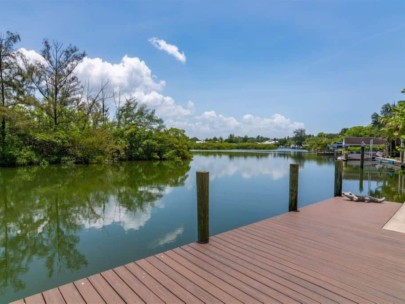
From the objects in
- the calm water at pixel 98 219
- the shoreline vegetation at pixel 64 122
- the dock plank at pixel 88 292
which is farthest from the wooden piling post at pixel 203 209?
the shoreline vegetation at pixel 64 122

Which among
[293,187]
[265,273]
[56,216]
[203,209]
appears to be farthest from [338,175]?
[56,216]

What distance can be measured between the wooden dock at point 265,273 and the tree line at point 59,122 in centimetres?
1737

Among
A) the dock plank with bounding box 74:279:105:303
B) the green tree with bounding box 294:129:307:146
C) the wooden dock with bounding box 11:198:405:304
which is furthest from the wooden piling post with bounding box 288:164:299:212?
the green tree with bounding box 294:129:307:146

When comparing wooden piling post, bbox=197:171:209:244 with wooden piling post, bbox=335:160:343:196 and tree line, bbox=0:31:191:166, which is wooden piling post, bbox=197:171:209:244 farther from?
tree line, bbox=0:31:191:166

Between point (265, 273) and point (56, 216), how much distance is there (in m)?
5.38

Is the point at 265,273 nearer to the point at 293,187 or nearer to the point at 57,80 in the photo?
the point at 293,187

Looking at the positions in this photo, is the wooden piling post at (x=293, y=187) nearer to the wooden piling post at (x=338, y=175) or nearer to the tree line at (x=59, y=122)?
the wooden piling post at (x=338, y=175)

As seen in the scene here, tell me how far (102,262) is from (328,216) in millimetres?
3902

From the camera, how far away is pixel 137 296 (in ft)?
7.35

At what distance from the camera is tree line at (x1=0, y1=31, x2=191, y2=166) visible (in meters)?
17.2

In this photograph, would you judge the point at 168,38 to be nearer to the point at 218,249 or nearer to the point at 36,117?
the point at 36,117

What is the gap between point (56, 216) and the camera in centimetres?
629

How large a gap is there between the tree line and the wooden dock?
17369 mm

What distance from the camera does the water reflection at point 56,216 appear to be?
12.8ft
